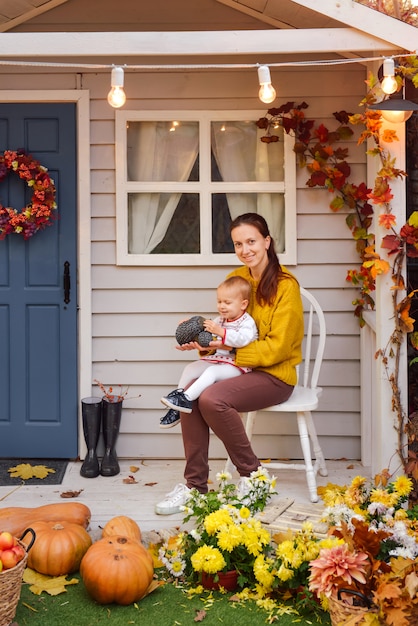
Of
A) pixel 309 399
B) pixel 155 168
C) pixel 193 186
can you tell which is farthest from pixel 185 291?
pixel 309 399

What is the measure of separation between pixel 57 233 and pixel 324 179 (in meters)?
1.57

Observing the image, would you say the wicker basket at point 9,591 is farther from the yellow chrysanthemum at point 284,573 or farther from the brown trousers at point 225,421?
the brown trousers at point 225,421

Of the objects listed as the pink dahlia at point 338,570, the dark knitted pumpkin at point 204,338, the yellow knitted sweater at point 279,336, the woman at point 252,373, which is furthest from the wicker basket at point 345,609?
the dark knitted pumpkin at point 204,338

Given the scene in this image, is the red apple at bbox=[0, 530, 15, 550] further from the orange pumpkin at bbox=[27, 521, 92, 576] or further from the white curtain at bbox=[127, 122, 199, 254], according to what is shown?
the white curtain at bbox=[127, 122, 199, 254]

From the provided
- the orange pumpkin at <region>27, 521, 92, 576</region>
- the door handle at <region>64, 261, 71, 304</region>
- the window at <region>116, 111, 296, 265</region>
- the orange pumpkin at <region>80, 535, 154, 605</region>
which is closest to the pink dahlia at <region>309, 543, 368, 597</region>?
the orange pumpkin at <region>80, 535, 154, 605</region>

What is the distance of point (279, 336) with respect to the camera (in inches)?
157

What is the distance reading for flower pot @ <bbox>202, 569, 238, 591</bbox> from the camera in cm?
321

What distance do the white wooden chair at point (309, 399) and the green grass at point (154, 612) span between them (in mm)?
1039

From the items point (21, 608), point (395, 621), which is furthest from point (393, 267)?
point (21, 608)

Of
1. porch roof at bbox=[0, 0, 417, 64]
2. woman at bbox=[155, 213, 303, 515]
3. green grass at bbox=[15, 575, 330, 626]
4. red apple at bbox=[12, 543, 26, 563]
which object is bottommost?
green grass at bbox=[15, 575, 330, 626]

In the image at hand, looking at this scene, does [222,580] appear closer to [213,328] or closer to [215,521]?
[215,521]

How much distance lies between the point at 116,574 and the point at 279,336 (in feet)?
4.73

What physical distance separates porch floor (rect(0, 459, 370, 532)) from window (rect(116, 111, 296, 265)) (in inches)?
47.1

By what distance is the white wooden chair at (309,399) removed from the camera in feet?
13.3
